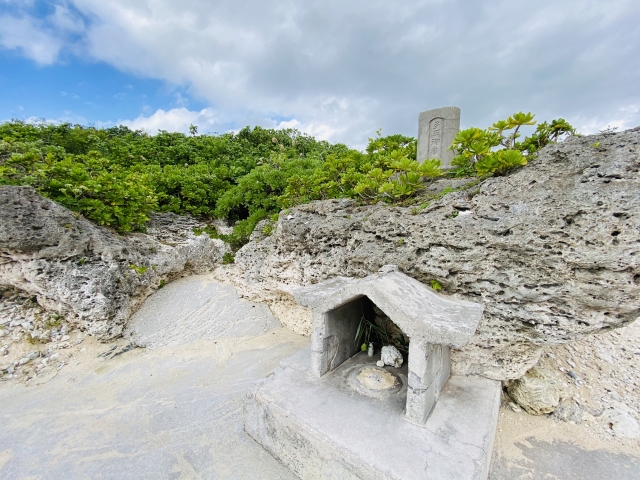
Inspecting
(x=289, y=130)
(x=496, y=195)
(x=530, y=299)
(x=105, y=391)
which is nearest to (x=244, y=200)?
(x=105, y=391)

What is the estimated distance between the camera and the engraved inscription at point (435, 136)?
8.51 m

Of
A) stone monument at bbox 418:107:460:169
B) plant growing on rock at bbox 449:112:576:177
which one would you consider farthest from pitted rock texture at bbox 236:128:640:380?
stone monument at bbox 418:107:460:169

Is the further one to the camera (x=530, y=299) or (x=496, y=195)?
(x=496, y=195)

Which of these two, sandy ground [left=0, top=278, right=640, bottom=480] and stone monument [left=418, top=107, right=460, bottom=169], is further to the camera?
stone monument [left=418, top=107, right=460, bottom=169]

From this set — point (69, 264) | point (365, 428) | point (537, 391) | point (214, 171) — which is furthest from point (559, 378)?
point (214, 171)

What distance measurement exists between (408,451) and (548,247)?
3.31 m

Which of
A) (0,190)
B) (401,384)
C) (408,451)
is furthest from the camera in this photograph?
(0,190)

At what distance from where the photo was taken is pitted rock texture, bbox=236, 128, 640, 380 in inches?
147

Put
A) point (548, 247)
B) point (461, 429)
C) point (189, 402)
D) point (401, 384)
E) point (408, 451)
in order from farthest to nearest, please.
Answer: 1. point (189, 402)
2. point (401, 384)
3. point (548, 247)
4. point (461, 429)
5. point (408, 451)

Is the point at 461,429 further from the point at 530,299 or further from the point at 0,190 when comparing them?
the point at 0,190

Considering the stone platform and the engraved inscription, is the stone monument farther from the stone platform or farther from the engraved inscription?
the stone platform

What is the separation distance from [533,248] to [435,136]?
18.2 ft

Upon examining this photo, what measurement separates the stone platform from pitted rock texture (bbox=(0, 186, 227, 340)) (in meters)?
5.27

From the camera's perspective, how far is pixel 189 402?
5516 mm
